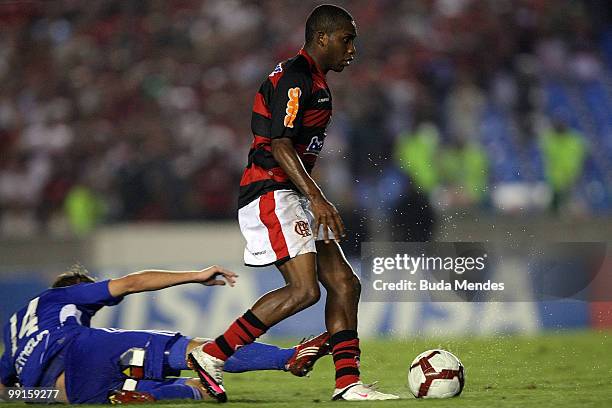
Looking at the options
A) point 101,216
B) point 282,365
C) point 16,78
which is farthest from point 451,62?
point 282,365

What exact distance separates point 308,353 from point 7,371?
150 cm

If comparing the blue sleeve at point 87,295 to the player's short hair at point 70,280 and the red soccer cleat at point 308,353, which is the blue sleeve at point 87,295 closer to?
the player's short hair at point 70,280

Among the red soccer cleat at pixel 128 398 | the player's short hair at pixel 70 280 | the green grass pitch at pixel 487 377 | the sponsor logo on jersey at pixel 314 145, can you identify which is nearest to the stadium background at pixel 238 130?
the green grass pitch at pixel 487 377

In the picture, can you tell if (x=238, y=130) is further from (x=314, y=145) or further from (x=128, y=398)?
(x=128, y=398)

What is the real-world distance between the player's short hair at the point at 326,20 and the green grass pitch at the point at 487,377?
1.73 metres

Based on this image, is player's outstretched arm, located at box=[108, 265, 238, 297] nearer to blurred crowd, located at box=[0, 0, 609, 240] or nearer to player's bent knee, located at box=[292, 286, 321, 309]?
player's bent knee, located at box=[292, 286, 321, 309]

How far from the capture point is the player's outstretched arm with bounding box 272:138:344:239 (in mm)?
4766

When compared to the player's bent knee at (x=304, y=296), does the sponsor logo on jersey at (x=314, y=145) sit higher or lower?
higher

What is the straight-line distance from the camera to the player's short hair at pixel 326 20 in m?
5.09

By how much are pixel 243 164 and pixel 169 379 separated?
25.0ft

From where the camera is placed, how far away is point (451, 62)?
43.2ft

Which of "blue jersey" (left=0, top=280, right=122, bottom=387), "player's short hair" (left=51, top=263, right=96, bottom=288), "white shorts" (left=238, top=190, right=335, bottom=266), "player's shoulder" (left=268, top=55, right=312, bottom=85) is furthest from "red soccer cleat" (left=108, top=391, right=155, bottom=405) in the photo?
"player's shoulder" (left=268, top=55, right=312, bottom=85)

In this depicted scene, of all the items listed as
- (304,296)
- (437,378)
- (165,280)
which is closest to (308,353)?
(304,296)

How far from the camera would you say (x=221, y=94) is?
45.6 ft
